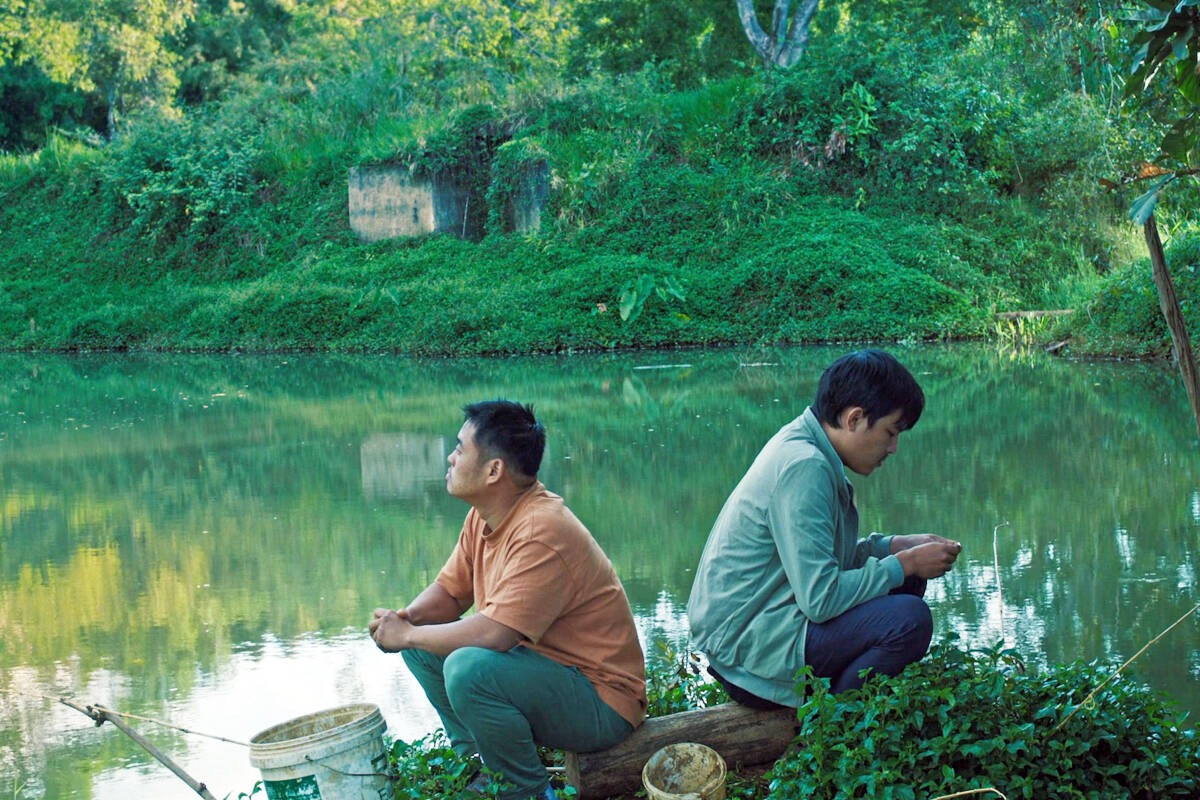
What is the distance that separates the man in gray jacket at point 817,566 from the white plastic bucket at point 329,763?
0.90 metres

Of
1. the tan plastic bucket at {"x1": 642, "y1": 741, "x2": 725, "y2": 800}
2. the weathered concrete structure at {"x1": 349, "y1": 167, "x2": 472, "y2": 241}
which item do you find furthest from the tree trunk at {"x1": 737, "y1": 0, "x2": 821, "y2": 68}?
the tan plastic bucket at {"x1": 642, "y1": 741, "x2": 725, "y2": 800}

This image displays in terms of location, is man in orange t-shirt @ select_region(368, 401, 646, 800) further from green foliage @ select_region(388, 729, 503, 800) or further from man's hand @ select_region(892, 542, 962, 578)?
man's hand @ select_region(892, 542, 962, 578)

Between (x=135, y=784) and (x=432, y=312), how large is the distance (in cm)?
1499

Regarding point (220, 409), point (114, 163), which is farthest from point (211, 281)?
point (220, 409)

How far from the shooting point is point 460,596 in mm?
3641

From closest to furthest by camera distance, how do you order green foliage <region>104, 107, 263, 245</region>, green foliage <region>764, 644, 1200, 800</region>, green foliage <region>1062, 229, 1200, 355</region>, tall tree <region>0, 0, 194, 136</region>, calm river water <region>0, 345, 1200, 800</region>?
green foliage <region>764, 644, 1200, 800</region> < calm river water <region>0, 345, 1200, 800</region> < green foliage <region>1062, 229, 1200, 355</region> < green foliage <region>104, 107, 263, 245</region> < tall tree <region>0, 0, 194, 136</region>

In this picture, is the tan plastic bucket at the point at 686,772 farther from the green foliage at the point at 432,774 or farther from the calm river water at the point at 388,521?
the calm river water at the point at 388,521

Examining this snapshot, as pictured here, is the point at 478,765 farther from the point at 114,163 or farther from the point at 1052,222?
the point at 114,163

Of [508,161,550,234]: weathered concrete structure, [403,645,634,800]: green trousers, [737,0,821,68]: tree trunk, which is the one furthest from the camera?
[737,0,821,68]: tree trunk

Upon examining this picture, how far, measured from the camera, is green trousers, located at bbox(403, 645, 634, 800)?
10.3 ft

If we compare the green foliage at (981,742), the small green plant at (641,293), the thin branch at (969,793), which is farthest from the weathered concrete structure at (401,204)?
the thin branch at (969,793)

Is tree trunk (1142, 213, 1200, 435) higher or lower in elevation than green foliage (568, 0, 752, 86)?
lower

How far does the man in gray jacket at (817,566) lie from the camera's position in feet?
10.6

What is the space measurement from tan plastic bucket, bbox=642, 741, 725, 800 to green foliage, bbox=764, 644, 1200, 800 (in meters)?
0.17
